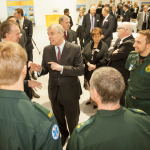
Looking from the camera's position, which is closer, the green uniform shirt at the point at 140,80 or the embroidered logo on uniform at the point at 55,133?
the embroidered logo on uniform at the point at 55,133

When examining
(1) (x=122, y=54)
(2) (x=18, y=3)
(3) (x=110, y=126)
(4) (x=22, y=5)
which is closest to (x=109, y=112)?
(3) (x=110, y=126)

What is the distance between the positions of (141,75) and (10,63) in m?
1.75

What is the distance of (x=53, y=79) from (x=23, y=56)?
4.29ft

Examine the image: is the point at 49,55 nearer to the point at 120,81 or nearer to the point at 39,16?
the point at 120,81

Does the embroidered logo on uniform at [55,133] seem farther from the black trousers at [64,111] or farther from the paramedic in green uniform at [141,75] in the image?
the paramedic in green uniform at [141,75]

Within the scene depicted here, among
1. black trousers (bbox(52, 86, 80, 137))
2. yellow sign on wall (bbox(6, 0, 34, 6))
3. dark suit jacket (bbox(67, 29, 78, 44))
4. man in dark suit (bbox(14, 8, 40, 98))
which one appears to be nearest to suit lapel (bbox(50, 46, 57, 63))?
black trousers (bbox(52, 86, 80, 137))

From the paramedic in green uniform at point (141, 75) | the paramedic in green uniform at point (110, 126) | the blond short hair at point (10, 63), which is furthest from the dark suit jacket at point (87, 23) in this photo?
the blond short hair at point (10, 63)

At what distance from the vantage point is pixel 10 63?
1.01 metres

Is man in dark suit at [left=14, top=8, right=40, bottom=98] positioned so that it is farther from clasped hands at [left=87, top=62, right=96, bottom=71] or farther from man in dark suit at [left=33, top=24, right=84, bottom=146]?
man in dark suit at [left=33, top=24, right=84, bottom=146]

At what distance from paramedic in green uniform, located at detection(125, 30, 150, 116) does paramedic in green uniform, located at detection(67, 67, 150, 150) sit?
1104 millimetres

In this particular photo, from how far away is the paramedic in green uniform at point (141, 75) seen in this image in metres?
2.17

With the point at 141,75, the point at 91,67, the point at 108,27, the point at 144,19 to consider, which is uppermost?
the point at 144,19

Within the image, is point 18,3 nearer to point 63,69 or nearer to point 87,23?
point 87,23

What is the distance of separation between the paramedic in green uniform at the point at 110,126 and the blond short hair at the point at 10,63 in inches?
21.2
